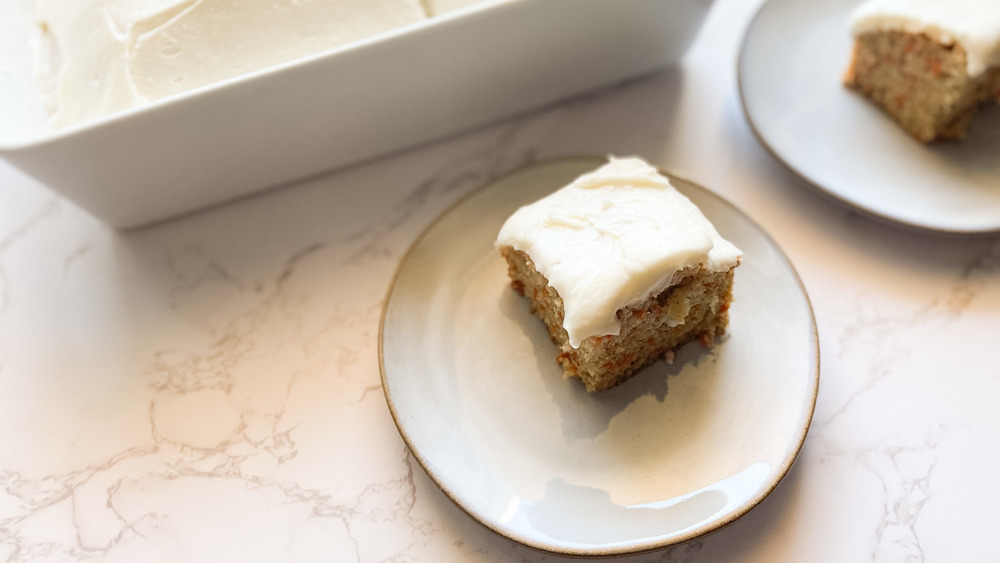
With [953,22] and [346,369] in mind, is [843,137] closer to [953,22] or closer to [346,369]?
[953,22]

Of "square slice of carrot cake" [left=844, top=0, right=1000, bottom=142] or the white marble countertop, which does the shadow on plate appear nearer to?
the white marble countertop

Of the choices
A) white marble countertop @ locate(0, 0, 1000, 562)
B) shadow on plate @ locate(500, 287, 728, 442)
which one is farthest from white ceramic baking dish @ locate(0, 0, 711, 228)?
shadow on plate @ locate(500, 287, 728, 442)

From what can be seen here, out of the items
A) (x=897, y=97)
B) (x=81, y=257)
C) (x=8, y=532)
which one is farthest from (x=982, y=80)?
(x=8, y=532)

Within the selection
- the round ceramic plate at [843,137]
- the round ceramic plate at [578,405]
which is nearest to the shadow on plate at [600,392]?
the round ceramic plate at [578,405]

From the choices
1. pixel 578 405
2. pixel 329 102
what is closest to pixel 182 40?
pixel 329 102

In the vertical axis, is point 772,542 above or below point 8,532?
below

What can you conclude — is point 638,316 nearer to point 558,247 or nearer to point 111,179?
point 558,247
